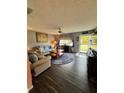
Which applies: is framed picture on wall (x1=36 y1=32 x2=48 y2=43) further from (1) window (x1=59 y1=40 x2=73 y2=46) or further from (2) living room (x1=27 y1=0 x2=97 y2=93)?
(1) window (x1=59 y1=40 x2=73 y2=46)

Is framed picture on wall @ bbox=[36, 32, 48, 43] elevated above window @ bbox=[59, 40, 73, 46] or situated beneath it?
elevated above

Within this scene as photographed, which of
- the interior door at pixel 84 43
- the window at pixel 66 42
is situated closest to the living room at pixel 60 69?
the interior door at pixel 84 43

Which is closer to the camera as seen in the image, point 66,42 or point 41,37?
point 41,37

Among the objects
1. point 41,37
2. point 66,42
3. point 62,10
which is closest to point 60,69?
point 62,10

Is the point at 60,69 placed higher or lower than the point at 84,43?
lower

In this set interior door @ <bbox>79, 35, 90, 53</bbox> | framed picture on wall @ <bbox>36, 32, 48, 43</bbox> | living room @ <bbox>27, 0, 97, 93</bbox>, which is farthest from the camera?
interior door @ <bbox>79, 35, 90, 53</bbox>

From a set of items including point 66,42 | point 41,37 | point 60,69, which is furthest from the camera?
point 66,42

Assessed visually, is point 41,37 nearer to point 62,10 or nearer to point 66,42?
point 66,42

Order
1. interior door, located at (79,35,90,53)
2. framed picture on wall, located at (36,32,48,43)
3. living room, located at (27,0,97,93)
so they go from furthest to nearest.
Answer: interior door, located at (79,35,90,53) < framed picture on wall, located at (36,32,48,43) < living room, located at (27,0,97,93)

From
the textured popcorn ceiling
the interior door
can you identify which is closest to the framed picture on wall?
the interior door
